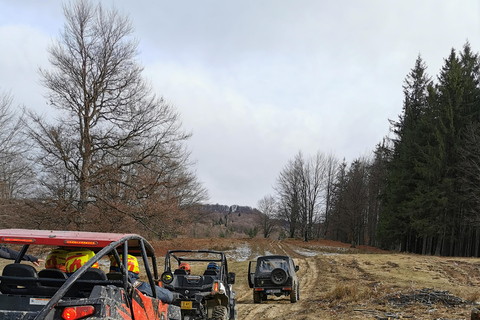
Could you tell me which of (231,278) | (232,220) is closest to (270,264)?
(231,278)

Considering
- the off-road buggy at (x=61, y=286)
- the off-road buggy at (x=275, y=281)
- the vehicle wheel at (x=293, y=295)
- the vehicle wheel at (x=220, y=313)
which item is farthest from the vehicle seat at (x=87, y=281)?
the vehicle wheel at (x=293, y=295)

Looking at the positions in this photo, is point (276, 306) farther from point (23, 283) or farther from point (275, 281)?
point (23, 283)

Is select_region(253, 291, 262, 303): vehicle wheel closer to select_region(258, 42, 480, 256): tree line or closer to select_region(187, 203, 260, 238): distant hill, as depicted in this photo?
select_region(258, 42, 480, 256): tree line

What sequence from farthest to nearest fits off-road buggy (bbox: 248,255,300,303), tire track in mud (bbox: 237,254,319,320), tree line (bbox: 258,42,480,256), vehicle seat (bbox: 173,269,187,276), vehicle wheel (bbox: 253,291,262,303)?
tree line (bbox: 258,42,480,256), vehicle wheel (bbox: 253,291,262,303), off-road buggy (bbox: 248,255,300,303), tire track in mud (bbox: 237,254,319,320), vehicle seat (bbox: 173,269,187,276)

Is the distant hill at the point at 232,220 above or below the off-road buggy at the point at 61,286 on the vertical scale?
below

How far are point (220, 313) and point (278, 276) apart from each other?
21.5 feet

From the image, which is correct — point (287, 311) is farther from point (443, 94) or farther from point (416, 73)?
point (416, 73)

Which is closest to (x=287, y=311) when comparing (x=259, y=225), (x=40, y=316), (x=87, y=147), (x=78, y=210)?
(x=40, y=316)

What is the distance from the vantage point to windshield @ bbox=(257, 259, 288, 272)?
53.4 ft

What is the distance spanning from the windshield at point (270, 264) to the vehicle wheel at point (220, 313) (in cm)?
685

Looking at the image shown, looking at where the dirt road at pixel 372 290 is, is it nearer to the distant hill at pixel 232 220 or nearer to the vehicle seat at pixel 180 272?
the vehicle seat at pixel 180 272

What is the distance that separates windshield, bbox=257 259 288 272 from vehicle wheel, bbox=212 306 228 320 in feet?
22.5

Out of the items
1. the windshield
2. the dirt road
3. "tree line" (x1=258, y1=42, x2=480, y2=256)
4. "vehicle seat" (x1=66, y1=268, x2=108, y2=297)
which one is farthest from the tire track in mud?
"tree line" (x1=258, y1=42, x2=480, y2=256)

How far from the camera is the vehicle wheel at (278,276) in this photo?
15492 millimetres
